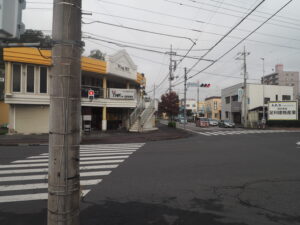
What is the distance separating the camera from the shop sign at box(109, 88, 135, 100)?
21312mm

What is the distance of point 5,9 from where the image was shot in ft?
5.41

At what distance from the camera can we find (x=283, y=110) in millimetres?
34031

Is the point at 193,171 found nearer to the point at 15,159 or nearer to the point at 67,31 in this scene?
the point at 67,31

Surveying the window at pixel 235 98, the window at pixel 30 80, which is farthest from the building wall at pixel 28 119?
the window at pixel 235 98

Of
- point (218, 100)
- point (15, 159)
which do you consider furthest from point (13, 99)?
point (218, 100)

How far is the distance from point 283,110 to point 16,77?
40237mm

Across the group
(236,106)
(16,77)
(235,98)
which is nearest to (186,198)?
(16,77)

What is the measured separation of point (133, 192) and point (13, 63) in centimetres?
1789

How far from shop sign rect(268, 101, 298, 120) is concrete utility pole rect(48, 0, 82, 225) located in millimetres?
40183

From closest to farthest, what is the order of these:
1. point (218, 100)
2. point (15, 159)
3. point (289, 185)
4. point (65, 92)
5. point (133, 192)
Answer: point (65, 92) → point (133, 192) → point (289, 185) → point (15, 159) → point (218, 100)

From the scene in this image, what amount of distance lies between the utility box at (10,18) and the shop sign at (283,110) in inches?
1594

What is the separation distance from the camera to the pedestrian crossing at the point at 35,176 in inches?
187

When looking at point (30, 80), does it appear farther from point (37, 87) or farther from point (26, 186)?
point (26, 186)

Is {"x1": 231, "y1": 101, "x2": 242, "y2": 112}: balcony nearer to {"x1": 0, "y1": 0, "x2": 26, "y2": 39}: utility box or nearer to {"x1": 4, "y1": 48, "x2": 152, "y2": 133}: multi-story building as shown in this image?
{"x1": 4, "y1": 48, "x2": 152, "y2": 133}: multi-story building
